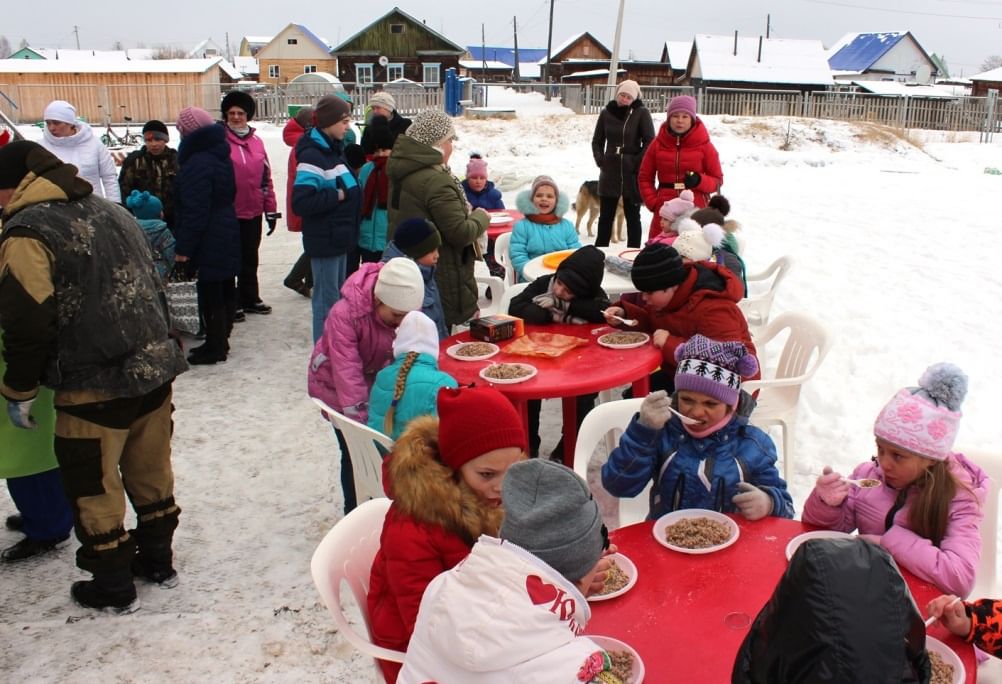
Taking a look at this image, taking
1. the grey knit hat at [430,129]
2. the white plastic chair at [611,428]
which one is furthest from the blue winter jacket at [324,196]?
the white plastic chair at [611,428]

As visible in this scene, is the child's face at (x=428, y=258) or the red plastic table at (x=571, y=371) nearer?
the red plastic table at (x=571, y=371)

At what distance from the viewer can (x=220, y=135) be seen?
6.09 m

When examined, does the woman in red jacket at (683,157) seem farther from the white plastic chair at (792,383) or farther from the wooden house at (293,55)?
the wooden house at (293,55)

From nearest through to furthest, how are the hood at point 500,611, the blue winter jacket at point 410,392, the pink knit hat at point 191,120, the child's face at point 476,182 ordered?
the hood at point 500,611, the blue winter jacket at point 410,392, the pink knit hat at point 191,120, the child's face at point 476,182

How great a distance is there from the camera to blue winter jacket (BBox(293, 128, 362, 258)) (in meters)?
5.97

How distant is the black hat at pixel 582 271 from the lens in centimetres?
469

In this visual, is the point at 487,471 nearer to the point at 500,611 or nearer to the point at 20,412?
the point at 500,611

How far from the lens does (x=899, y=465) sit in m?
2.55

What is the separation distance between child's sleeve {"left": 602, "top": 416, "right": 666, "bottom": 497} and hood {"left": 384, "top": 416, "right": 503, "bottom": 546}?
806mm

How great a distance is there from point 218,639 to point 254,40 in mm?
84940

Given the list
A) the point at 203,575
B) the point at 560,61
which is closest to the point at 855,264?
the point at 203,575

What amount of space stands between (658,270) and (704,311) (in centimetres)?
32

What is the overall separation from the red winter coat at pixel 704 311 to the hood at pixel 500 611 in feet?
9.08

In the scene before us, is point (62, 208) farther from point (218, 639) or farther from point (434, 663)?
point (434, 663)
